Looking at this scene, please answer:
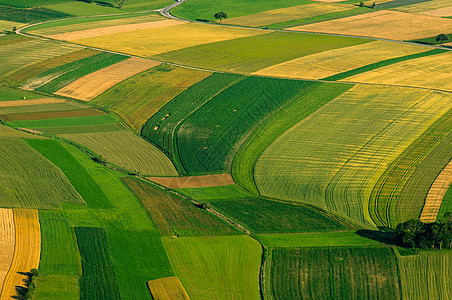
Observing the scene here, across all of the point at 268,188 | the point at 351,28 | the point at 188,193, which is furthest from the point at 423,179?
the point at 351,28

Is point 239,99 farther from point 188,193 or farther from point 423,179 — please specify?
point 423,179

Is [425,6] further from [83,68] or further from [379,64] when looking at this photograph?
[83,68]

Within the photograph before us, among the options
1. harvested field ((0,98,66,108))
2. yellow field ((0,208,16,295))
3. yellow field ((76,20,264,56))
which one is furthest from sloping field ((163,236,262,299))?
yellow field ((76,20,264,56))

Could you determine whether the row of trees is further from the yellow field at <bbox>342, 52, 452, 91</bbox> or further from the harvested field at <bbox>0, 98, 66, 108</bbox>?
the harvested field at <bbox>0, 98, 66, 108</bbox>

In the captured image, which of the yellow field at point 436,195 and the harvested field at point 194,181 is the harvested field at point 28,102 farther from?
the yellow field at point 436,195

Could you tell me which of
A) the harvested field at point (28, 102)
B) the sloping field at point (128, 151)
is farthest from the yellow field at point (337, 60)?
the harvested field at point (28, 102)

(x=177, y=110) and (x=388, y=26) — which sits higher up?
(x=388, y=26)

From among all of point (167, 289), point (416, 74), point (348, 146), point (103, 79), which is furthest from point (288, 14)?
point (167, 289)

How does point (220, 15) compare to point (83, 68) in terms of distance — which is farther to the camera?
point (220, 15)
